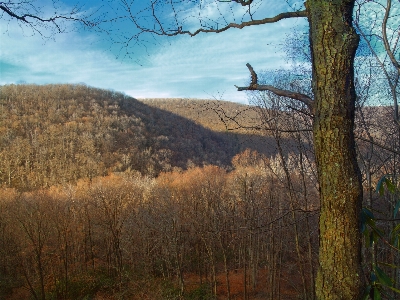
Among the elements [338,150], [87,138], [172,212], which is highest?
[87,138]

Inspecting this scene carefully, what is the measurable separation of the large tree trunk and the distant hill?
26773 millimetres

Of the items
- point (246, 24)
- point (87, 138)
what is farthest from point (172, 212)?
point (87, 138)

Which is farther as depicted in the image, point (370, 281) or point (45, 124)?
point (45, 124)

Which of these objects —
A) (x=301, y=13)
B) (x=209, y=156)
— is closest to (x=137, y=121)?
(x=209, y=156)

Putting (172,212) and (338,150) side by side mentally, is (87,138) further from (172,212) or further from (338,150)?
(338,150)

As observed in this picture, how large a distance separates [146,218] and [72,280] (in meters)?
5.57

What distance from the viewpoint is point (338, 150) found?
1.65 meters

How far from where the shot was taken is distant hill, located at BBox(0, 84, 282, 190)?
123 feet

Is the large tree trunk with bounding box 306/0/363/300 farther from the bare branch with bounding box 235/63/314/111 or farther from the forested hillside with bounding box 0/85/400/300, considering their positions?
the forested hillside with bounding box 0/85/400/300

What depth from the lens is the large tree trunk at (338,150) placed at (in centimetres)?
163

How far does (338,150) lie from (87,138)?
4567 cm

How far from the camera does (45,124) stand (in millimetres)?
46906

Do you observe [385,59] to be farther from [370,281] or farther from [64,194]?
[64,194]

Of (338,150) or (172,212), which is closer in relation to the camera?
(338,150)
